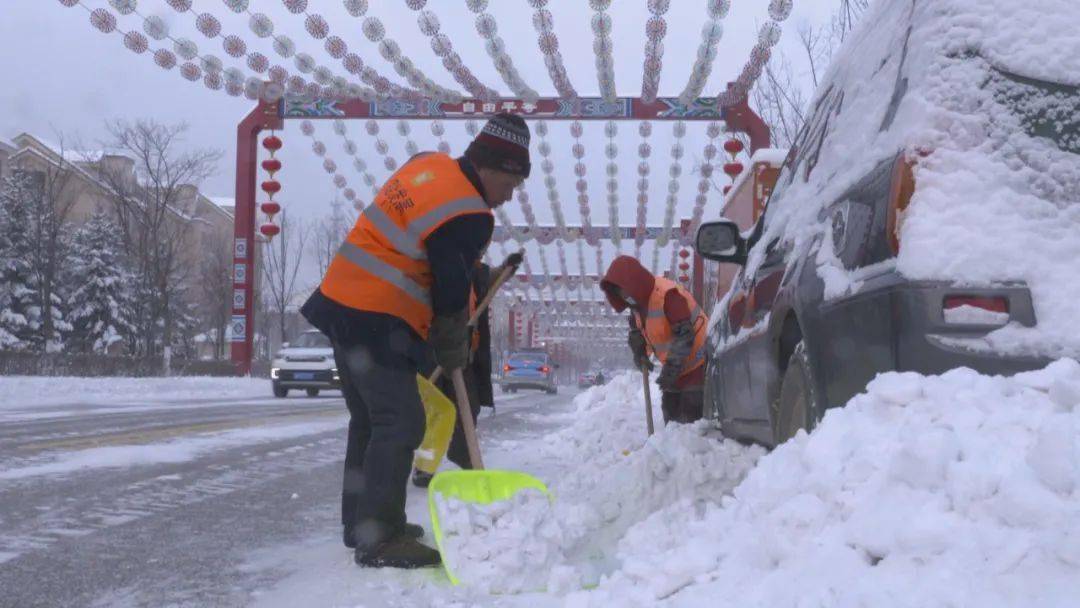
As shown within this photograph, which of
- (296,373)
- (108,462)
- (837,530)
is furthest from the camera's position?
(296,373)

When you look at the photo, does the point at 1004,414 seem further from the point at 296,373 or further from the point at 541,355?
the point at 541,355

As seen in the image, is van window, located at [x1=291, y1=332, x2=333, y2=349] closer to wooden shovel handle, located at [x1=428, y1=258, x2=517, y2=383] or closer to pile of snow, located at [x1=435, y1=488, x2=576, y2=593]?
wooden shovel handle, located at [x1=428, y1=258, x2=517, y2=383]

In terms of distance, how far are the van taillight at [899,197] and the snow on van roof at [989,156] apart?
0.06 ft

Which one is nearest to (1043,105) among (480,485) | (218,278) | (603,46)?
(480,485)

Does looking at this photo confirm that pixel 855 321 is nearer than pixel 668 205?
Yes

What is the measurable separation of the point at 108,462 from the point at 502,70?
8.55 m

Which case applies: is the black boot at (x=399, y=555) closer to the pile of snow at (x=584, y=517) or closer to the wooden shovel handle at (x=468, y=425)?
the pile of snow at (x=584, y=517)

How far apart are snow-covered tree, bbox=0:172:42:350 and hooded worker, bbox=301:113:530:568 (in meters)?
38.3

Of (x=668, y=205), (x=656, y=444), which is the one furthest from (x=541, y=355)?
(x=656, y=444)

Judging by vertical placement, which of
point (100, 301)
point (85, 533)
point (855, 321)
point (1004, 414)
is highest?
point (100, 301)

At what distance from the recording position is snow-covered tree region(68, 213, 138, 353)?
143 feet

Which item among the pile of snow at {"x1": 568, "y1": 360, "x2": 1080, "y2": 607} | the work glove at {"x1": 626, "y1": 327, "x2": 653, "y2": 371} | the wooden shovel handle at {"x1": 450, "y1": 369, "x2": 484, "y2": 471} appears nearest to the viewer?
the pile of snow at {"x1": 568, "y1": 360, "x2": 1080, "y2": 607}

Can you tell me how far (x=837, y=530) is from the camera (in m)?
2.10

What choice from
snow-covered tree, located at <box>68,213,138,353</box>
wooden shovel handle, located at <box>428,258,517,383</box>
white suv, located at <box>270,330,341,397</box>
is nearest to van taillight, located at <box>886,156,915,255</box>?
wooden shovel handle, located at <box>428,258,517,383</box>
